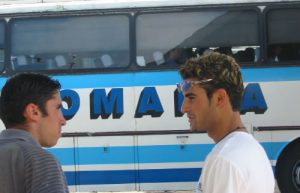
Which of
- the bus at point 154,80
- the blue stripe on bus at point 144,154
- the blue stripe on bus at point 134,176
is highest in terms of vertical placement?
the bus at point 154,80

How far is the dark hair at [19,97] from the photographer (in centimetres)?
210

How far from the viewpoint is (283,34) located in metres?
7.23

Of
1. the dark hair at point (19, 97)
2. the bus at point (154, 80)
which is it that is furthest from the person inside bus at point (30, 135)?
the bus at point (154, 80)

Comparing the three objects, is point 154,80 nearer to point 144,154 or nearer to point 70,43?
point 144,154

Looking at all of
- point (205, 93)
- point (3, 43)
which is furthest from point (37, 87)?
point (3, 43)

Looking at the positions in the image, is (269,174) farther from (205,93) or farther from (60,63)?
(60,63)

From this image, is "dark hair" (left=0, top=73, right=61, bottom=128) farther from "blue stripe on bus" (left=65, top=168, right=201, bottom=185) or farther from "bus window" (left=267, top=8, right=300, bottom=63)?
"bus window" (left=267, top=8, right=300, bottom=63)

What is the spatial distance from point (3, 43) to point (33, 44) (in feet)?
1.42

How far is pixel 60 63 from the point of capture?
7.55 m

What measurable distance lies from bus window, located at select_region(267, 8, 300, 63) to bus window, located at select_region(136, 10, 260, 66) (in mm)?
187

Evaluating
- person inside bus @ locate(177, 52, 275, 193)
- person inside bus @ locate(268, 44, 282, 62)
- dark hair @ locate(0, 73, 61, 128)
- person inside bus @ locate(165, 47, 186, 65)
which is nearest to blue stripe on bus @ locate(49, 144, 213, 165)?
person inside bus @ locate(165, 47, 186, 65)

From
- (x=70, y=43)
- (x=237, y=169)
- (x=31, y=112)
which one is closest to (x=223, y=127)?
A: (x=237, y=169)

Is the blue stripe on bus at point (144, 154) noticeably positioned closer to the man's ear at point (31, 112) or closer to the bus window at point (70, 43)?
the bus window at point (70, 43)

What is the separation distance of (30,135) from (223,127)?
2.39ft
